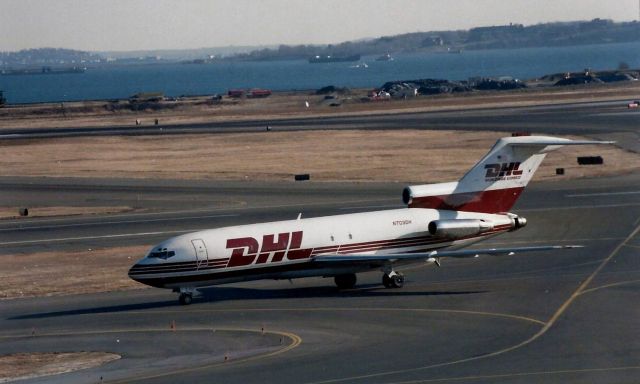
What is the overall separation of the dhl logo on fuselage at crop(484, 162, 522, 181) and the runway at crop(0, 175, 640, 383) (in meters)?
4.32

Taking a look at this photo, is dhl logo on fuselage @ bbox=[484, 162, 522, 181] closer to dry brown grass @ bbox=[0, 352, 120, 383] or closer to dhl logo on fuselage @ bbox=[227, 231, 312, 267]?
dhl logo on fuselage @ bbox=[227, 231, 312, 267]

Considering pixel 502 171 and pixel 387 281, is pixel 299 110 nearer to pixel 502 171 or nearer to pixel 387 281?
pixel 502 171

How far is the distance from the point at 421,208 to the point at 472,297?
6.57 meters

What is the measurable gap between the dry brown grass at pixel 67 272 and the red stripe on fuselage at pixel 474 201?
1411 cm

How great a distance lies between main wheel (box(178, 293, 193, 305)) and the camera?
46.8 metres

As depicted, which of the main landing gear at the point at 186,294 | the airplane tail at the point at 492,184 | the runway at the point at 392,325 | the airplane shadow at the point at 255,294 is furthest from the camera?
the airplane tail at the point at 492,184

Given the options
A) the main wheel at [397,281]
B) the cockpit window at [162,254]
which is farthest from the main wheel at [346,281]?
the cockpit window at [162,254]

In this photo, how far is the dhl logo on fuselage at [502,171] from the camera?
5159cm

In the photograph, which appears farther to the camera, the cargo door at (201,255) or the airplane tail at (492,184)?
the airplane tail at (492,184)

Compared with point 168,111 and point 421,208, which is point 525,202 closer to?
point 421,208

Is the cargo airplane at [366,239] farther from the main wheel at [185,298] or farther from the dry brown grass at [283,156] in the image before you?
the dry brown grass at [283,156]

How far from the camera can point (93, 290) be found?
168 feet

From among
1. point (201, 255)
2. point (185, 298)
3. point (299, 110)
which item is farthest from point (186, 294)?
point (299, 110)

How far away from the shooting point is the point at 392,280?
48406 millimetres
